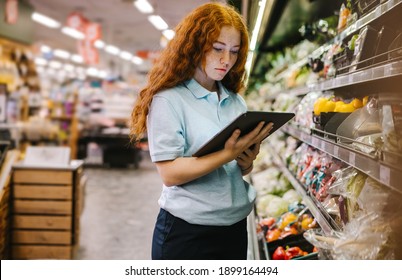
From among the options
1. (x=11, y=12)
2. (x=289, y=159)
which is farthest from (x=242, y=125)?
(x=11, y=12)

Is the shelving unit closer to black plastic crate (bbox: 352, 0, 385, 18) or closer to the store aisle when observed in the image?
black plastic crate (bbox: 352, 0, 385, 18)

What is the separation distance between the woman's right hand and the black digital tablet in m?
0.01

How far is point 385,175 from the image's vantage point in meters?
1.16

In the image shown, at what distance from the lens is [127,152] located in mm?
9531

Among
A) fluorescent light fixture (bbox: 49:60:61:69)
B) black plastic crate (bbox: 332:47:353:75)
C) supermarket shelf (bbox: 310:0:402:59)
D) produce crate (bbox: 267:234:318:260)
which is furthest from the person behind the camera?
fluorescent light fixture (bbox: 49:60:61:69)

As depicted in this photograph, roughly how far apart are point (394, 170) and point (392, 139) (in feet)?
0.63

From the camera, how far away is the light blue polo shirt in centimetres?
154

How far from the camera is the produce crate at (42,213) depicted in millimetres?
3578

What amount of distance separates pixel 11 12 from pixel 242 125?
23.3 ft

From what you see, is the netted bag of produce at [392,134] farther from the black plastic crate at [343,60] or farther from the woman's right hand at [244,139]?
the black plastic crate at [343,60]

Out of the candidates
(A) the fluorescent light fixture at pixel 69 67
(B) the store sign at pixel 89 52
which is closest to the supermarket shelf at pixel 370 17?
(B) the store sign at pixel 89 52

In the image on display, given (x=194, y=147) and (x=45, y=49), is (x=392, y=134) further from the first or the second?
(x=45, y=49)

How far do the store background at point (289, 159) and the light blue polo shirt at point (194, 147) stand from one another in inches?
13.6

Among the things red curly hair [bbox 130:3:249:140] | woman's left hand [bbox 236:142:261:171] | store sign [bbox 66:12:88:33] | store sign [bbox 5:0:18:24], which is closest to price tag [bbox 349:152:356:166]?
woman's left hand [bbox 236:142:261:171]
